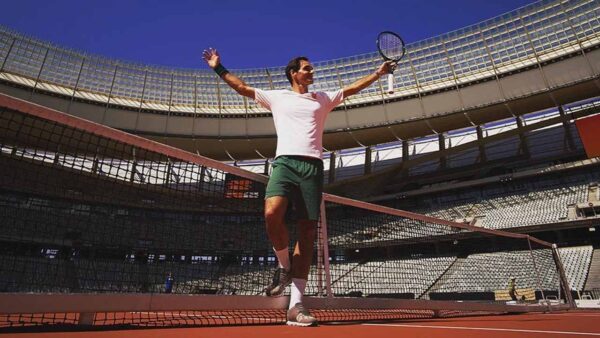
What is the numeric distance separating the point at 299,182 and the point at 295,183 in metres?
0.04

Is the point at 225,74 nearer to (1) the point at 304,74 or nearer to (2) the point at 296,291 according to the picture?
(1) the point at 304,74

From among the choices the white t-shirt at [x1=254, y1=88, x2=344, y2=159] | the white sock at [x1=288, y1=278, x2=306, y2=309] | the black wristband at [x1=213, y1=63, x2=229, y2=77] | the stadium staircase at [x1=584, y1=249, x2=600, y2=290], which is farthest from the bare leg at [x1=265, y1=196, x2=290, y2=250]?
the stadium staircase at [x1=584, y1=249, x2=600, y2=290]

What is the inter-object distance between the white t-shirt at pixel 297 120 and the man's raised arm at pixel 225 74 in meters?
0.12

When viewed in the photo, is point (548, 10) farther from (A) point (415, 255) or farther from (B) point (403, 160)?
(A) point (415, 255)

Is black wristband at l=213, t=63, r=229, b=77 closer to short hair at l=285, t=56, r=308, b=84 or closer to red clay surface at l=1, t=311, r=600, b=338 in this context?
short hair at l=285, t=56, r=308, b=84

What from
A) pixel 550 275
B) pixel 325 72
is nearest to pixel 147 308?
pixel 550 275

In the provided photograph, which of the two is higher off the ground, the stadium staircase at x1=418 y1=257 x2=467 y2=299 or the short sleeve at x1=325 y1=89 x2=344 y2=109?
the short sleeve at x1=325 y1=89 x2=344 y2=109

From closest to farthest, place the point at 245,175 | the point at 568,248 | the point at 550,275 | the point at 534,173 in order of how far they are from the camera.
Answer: the point at 245,175
the point at 550,275
the point at 568,248
the point at 534,173

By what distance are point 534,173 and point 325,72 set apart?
55.7 feet

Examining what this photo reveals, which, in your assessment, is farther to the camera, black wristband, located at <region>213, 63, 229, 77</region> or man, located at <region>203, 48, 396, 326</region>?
black wristband, located at <region>213, 63, 229, 77</region>

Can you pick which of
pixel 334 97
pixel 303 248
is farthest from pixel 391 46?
pixel 303 248

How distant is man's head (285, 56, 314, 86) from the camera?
3.70m

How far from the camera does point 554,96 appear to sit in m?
24.7

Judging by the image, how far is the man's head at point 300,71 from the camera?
3699 mm
